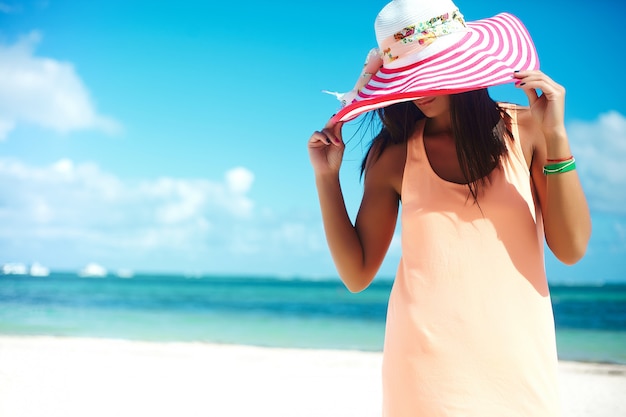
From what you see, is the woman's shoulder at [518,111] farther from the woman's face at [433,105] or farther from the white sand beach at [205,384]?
the white sand beach at [205,384]

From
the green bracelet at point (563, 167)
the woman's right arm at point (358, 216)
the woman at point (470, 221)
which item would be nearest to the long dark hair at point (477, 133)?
the woman at point (470, 221)

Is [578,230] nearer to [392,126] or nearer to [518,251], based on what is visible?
[518,251]

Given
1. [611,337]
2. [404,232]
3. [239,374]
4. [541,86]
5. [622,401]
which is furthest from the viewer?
[611,337]

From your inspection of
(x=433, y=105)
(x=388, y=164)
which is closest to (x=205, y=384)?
(x=388, y=164)

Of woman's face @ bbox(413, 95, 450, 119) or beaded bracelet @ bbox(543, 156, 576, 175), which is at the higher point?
woman's face @ bbox(413, 95, 450, 119)

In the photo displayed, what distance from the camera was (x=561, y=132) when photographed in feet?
4.03

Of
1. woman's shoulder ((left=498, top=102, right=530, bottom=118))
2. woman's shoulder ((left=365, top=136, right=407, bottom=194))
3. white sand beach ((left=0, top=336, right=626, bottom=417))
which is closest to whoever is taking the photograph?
woman's shoulder ((left=498, top=102, right=530, bottom=118))

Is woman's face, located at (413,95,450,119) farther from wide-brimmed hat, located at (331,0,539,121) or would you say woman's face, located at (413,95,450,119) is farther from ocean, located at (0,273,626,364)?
ocean, located at (0,273,626,364)

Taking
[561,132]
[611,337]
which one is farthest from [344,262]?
[611,337]

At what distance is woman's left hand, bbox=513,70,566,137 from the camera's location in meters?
1.22

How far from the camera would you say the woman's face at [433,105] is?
1.38 meters

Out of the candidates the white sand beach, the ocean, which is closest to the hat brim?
the white sand beach

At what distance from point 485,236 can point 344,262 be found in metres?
0.37

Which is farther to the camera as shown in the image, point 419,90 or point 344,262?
point 344,262
